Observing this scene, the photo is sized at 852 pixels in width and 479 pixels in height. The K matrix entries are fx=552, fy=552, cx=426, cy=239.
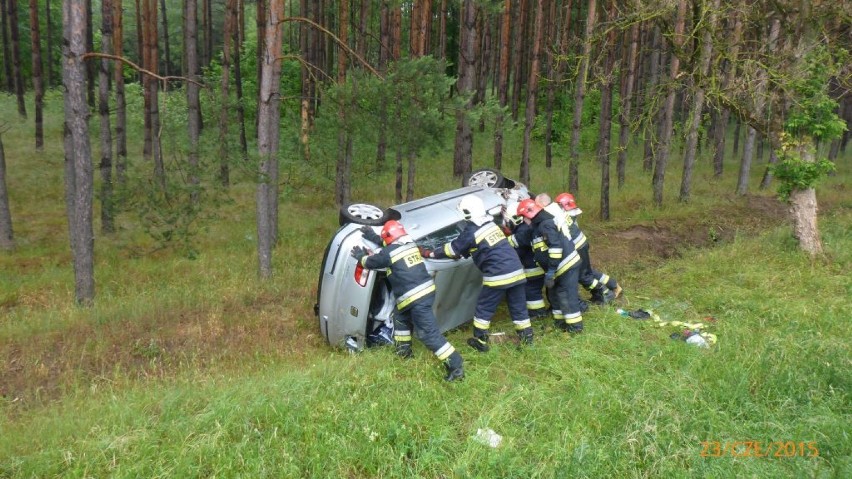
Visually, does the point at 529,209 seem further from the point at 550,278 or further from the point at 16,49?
the point at 16,49

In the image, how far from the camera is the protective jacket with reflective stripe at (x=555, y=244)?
599cm

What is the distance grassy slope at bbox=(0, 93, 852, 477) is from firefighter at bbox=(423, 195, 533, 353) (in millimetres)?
369

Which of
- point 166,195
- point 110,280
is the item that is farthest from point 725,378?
point 110,280

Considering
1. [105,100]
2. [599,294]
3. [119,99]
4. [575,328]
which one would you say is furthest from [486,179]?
[119,99]

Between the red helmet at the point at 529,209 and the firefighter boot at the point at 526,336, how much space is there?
50.1 inches

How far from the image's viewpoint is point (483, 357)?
529cm

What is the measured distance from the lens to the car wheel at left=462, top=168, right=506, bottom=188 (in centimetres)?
818

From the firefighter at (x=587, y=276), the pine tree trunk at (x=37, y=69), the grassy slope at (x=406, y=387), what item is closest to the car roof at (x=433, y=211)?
the firefighter at (x=587, y=276)

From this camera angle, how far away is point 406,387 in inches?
178

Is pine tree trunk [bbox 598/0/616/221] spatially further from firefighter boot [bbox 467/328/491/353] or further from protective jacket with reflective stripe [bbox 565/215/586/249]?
firefighter boot [bbox 467/328/491/353]

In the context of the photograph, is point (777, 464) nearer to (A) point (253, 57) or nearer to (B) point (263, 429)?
(B) point (263, 429)

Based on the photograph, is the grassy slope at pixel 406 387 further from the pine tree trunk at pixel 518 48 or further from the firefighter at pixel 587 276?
the pine tree trunk at pixel 518 48

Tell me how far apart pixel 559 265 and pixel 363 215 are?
2246 millimetres

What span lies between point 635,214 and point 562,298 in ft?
25.3
